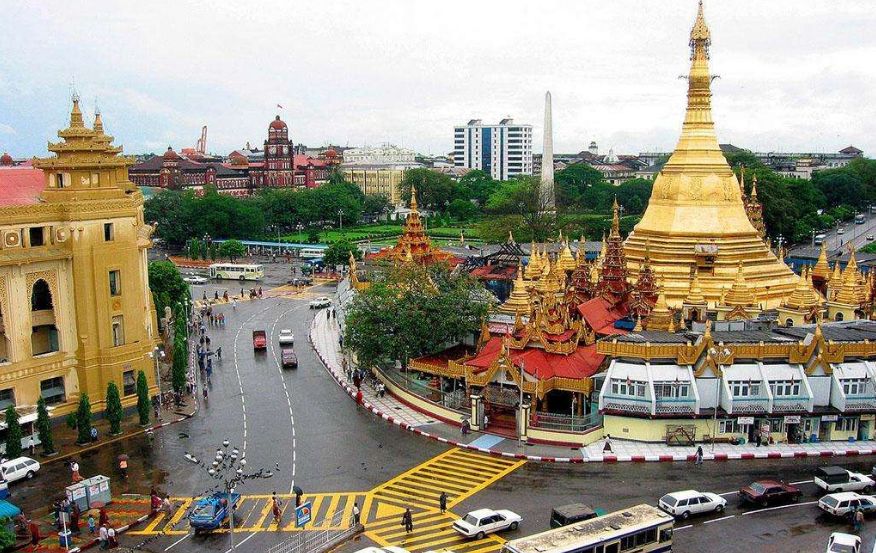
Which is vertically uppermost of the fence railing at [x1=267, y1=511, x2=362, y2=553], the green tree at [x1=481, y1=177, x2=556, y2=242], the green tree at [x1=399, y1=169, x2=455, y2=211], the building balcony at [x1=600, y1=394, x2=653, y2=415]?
the green tree at [x1=399, y1=169, x2=455, y2=211]

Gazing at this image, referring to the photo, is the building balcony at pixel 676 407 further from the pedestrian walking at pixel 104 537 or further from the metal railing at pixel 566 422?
the pedestrian walking at pixel 104 537

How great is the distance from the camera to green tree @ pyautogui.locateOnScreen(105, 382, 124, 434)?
135 feet

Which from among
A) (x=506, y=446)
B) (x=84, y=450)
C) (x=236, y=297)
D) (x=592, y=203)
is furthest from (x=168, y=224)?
(x=506, y=446)

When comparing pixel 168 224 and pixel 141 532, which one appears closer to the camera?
pixel 141 532

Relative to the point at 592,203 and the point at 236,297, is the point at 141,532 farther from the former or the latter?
the point at 592,203

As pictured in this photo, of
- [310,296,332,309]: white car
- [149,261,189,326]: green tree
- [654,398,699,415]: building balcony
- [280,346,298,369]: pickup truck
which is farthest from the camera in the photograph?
[310,296,332,309]: white car

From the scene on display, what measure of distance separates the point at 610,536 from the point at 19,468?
24.7 metres

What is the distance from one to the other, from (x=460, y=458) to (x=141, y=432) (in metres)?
16.3

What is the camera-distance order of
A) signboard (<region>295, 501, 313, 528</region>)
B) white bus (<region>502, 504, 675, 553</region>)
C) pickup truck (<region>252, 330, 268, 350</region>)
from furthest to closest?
pickup truck (<region>252, 330, 268, 350</region>) < signboard (<region>295, 501, 313, 528</region>) < white bus (<region>502, 504, 675, 553</region>)

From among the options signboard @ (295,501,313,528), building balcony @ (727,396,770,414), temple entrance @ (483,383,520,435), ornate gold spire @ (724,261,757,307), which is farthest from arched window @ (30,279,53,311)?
ornate gold spire @ (724,261,757,307)

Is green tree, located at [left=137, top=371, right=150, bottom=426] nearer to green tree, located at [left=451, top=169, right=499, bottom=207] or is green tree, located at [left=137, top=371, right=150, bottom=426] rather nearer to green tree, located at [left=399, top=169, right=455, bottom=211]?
green tree, located at [left=399, top=169, right=455, bottom=211]

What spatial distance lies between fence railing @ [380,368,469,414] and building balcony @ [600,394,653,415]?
724 centimetres

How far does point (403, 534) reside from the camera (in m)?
30.5

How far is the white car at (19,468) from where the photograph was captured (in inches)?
1403
